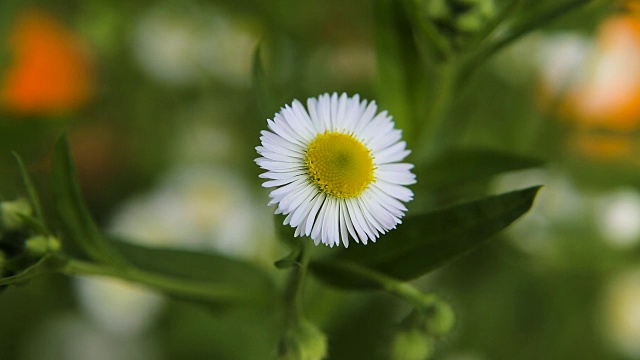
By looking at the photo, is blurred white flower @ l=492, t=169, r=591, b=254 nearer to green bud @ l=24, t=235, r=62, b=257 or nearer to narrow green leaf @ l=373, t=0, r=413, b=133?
narrow green leaf @ l=373, t=0, r=413, b=133

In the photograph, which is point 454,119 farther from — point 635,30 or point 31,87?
point 31,87

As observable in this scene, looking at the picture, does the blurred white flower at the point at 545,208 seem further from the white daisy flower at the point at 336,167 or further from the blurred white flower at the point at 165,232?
the white daisy flower at the point at 336,167

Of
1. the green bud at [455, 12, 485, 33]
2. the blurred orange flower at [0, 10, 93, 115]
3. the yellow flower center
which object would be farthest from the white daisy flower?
the blurred orange flower at [0, 10, 93, 115]

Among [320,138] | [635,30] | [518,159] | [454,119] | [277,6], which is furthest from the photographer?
[277,6]

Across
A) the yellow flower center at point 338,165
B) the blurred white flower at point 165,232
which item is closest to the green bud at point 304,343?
the yellow flower center at point 338,165

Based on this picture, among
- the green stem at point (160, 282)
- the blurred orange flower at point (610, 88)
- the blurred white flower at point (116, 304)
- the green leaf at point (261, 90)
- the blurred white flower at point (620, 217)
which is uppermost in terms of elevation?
the blurred orange flower at point (610, 88)

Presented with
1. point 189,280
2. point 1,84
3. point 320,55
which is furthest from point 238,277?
point 320,55
